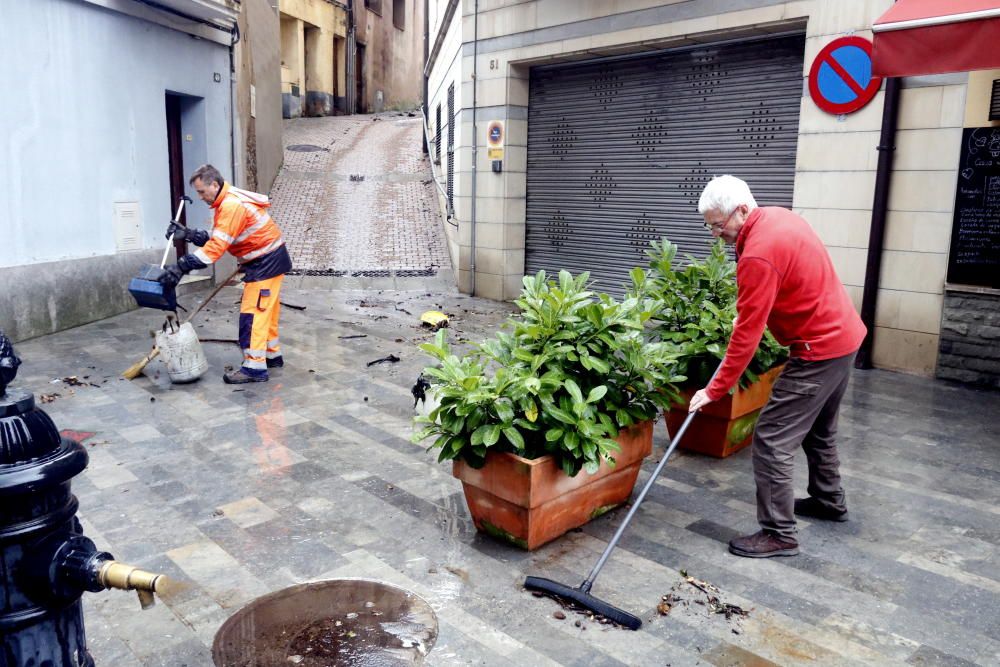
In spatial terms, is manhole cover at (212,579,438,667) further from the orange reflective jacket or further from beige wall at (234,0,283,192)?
beige wall at (234,0,283,192)

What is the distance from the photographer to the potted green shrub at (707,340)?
518cm

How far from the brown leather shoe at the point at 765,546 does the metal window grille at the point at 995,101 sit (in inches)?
186

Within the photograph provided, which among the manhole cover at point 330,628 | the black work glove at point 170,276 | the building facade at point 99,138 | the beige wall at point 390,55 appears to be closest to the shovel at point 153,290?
the black work glove at point 170,276

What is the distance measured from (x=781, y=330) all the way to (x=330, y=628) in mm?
2529

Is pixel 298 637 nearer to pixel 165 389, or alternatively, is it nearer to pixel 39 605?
pixel 39 605

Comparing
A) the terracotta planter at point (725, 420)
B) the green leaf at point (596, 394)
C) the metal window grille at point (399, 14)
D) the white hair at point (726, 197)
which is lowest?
the terracotta planter at point (725, 420)

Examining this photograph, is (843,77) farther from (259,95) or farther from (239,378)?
(259,95)

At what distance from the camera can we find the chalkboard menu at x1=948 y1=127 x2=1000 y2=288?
6.89m

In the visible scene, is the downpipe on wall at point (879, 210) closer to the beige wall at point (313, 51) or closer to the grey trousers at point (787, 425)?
the grey trousers at point (787, 425)

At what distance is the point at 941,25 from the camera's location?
579cm

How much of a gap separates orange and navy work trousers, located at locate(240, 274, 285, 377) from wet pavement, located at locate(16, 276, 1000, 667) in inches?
11.3

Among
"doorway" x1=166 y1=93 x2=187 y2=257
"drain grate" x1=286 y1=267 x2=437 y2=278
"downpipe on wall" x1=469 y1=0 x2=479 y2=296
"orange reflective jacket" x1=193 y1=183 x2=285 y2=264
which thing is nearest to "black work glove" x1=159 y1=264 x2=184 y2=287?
"orange reflective jacket" x1=193 y1=183 x2=285 y2=264

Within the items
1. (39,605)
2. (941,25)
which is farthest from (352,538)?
(941,25)

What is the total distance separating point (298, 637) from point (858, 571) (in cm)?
260
